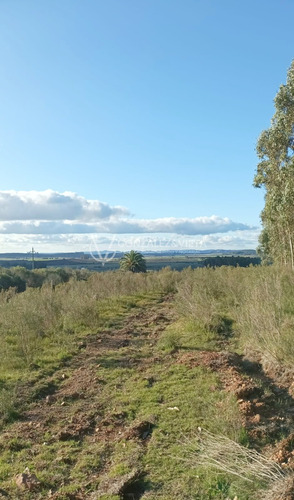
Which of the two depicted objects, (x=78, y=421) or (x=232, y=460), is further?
(x=78, y=421)

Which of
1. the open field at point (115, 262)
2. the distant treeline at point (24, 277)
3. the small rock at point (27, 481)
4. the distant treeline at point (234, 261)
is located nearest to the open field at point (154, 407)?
the small rock at point (27, 481)

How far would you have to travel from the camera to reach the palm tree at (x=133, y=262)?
4216cm

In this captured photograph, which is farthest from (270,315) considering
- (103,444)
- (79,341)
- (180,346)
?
(79,341)

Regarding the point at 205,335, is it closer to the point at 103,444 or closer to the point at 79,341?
the point at 79,341

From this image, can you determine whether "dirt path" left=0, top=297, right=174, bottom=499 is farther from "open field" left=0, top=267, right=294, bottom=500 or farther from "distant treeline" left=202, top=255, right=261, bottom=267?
"distant treeline" left=202, top=255, right=261, bottom=267

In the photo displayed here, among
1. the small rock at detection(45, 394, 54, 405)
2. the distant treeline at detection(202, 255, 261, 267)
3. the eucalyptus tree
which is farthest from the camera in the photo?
the distant treeline at detection(202, 255, 261, 267)

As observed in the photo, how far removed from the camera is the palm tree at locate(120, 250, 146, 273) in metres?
42.2

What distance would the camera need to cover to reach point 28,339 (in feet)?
36.2

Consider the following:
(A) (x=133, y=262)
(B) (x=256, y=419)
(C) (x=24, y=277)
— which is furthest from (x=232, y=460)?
(C) (x=24, y=277)

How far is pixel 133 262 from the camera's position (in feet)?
139

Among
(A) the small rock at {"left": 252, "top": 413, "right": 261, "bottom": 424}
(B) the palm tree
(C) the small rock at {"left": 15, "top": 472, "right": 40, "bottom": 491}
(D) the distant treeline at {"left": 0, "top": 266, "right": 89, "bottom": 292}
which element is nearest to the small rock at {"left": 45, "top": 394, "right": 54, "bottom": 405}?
(C) the small rock at {"left": 15, "top": 472, "right": 40, "bottom": 491}

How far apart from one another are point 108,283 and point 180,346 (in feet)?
44.7

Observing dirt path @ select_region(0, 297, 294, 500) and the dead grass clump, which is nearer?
the dead grass clump

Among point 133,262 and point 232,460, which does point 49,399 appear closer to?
point 232,460
